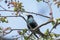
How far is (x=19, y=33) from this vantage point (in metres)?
2.11

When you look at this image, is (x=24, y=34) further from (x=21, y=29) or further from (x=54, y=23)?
(x=54, y=23)

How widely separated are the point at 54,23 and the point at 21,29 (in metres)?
0.46

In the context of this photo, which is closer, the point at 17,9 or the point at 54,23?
the point at 54,23

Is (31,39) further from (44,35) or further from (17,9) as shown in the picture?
(17,9)

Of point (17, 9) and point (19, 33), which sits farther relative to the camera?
point (19, 33)

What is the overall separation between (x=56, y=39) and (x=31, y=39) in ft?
0.77

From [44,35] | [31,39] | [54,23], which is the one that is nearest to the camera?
[54,23]

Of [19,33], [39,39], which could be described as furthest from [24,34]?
[39,39]

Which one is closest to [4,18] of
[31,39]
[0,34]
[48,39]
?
[0,34]

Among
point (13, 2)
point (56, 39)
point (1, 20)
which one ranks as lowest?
point (56, 39)

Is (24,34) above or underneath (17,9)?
underneath

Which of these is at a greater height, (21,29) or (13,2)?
(13,2)

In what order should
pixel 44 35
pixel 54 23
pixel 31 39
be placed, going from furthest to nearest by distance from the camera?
pixel 31 39
pixel 44 35
pixel 54 23

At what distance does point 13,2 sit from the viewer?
1.97 m
